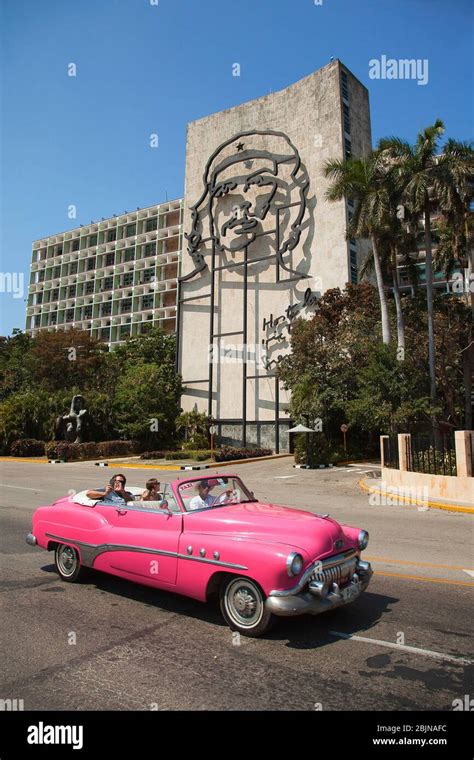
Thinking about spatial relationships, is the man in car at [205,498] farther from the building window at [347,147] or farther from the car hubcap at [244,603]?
the building window at [347,147]

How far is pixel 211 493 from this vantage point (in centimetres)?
621

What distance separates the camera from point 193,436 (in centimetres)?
4088

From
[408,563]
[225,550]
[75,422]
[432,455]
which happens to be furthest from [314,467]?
[225,550]

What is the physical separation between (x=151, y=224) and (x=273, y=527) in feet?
268

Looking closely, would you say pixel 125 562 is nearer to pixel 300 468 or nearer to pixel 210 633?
pixel 210 633

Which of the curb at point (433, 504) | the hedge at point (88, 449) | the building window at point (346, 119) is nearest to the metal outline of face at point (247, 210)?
the building window at point (346, 119)

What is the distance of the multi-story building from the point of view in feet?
256

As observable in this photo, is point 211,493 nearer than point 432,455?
Yes

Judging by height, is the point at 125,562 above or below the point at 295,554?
below

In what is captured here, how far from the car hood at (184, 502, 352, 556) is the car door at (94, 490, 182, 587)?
10.5 inches

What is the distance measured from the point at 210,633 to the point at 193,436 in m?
36.1

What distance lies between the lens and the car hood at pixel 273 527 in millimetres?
5004

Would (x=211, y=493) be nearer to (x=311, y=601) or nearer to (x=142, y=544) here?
(x=142, y=544)
